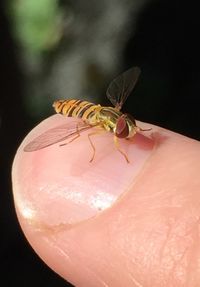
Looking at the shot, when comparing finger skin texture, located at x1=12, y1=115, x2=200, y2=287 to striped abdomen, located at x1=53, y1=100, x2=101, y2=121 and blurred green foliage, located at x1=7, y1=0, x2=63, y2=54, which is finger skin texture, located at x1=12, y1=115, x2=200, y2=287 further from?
blurred green foliage, located at x1=7, y1=0, x2=63, y2=54

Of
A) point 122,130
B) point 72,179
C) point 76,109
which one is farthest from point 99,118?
point 72,179

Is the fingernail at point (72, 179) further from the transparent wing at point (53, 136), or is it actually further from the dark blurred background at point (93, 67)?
the dark blurred background at point (93, 67)

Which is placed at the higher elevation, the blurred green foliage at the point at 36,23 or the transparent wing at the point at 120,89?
the blurred green foliage at the point at 36,23

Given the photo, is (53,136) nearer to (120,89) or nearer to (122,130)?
(122,130)

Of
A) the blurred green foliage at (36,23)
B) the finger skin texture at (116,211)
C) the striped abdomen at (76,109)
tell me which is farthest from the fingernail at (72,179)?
the blurred green foliage at (36,23)

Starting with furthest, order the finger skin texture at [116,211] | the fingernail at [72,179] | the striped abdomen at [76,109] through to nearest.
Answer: the striped abdomen at [76,109], the fingernail at [72,179], the finger skin texture at [116,211]

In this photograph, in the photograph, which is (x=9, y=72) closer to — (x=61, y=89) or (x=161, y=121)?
(x=61, y=89)
